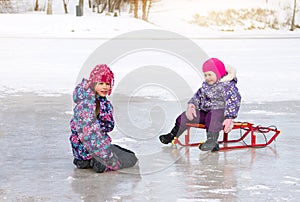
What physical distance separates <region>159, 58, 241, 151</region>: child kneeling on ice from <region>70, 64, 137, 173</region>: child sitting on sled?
3.62 ft

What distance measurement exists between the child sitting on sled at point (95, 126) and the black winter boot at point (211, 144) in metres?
0.95

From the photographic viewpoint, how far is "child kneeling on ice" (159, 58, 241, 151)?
6.43 m

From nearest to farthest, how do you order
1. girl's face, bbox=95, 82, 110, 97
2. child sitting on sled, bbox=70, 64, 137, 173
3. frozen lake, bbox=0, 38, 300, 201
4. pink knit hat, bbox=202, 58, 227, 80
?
Answer: frozen lake, bbox=0, 38, 300, 201 < child sitting on sled, bbox=70, 64, 137, 173 < girl's face, bbox=95, 82, 110, 97 < pink knit hat, bbox=202, 58, 227, 80

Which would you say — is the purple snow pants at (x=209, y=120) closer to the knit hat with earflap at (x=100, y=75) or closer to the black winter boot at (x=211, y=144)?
the black winter boot at (x=211, y=144)

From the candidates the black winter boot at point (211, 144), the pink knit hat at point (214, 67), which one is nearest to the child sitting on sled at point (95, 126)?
the black winter boot at point (211, 144)

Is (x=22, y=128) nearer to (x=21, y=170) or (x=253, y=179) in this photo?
(x=21, y=170)

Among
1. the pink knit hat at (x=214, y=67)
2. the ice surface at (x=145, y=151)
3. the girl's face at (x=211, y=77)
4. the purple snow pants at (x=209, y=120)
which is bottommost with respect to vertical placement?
the ice surface at (x=145, y=151)

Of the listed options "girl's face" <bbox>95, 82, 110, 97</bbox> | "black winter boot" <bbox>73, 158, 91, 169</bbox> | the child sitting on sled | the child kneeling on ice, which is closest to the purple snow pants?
the child kneeling on ice

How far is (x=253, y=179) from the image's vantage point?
17.6ft

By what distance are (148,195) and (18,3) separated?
2273 inches

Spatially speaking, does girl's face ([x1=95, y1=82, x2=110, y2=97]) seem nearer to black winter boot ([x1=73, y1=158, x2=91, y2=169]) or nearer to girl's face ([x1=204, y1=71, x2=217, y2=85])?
black winter boot ([x1=73, y1=158, x2=91, y2=169])

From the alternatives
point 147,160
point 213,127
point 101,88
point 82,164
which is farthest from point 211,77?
point 82,164

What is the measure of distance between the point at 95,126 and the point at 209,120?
148 centimetres

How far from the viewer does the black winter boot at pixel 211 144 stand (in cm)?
635
